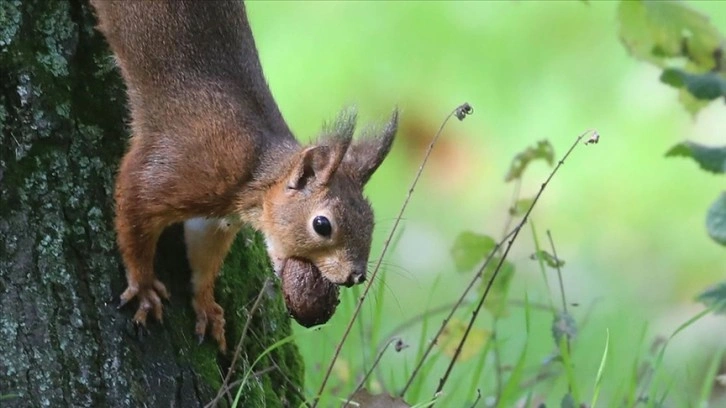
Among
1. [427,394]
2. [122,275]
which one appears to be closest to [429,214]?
[427,394]

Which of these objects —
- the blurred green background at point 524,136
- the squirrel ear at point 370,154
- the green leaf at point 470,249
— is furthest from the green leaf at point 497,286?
the blurred green background at point 524,136

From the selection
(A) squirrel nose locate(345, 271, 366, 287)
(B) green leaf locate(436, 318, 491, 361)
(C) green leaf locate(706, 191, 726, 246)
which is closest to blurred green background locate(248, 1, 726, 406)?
(B) green leaf locate(436, 318, 491, 361)

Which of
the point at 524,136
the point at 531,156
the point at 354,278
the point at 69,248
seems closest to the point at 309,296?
the point at 354,278

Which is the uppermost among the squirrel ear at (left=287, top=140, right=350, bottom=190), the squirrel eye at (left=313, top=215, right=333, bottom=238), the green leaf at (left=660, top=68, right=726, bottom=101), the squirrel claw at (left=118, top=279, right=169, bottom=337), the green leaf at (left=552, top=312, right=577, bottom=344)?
the green leaf at (left=660, top=68, right=726, bottom=101)

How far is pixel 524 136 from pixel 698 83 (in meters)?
1.90

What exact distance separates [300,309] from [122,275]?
0.24 metres

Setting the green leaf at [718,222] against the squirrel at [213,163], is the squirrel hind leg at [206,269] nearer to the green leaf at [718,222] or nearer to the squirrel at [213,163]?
the squirrel at [213,163]

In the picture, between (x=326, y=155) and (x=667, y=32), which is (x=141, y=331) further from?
(x=667, y=32)

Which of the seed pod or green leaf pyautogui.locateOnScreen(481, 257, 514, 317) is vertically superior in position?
green leaf pyautogui.locateOnScreen(481, 257, 514, 317)

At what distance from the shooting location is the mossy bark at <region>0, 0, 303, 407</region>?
1562 mm

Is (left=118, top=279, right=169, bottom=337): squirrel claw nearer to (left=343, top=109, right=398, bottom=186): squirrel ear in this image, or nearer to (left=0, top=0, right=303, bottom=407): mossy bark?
(left=0, top=0, right=303, bottom=407): mossy bark

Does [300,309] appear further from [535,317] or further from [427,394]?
[535,317]

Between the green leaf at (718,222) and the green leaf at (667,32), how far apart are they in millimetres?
205

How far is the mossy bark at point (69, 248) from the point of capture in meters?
1.56
